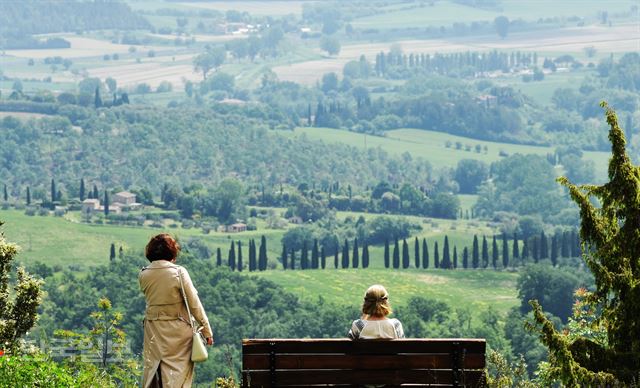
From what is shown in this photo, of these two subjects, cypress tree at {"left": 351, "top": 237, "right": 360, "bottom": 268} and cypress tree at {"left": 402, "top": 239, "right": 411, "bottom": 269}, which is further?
cypress tree at {"left": 351, "top": 237, "right": 360, "bottom": 268}

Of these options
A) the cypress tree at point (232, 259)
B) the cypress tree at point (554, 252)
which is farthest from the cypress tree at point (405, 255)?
the cypress tree at point (232, 259)

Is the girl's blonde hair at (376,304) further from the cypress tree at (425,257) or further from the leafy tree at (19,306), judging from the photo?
the cypress tree at (425,257)

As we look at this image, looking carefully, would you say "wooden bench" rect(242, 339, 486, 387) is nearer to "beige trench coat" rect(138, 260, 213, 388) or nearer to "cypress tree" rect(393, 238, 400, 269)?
"beige trench coat" rect(138, 260, 213, 388)

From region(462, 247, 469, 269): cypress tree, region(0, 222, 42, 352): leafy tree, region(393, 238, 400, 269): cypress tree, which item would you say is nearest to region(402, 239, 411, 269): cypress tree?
region(393, 238, 400, 269): cypress tree

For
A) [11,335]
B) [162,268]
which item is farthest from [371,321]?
[11,335]

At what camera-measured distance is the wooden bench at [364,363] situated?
14.9m

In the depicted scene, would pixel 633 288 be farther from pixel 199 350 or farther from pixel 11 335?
pixel 11 335

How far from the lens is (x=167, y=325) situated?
1507cm

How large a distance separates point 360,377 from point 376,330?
1.81 ft

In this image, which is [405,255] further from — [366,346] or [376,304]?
[366,346]

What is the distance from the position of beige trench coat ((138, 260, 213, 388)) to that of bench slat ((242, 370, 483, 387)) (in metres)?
0.68

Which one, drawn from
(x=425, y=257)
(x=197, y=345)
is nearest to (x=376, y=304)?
(x=197, y=345)

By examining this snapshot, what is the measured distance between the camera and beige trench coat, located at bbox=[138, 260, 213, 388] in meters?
15.0

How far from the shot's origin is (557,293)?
15950cm
